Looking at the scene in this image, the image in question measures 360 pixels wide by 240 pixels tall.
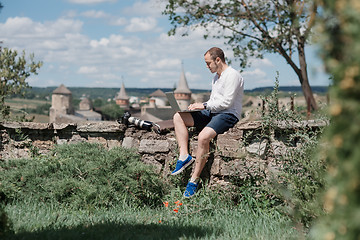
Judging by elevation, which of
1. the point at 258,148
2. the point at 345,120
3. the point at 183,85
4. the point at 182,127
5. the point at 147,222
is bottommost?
the point at 147,222

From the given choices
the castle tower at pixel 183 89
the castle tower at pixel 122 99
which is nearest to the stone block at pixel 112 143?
the castle tower at pixel 183 89

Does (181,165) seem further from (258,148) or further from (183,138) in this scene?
(258,148)

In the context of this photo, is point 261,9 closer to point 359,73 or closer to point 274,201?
point 274,201

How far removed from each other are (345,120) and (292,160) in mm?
3198

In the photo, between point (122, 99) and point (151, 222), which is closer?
point (151, 222)

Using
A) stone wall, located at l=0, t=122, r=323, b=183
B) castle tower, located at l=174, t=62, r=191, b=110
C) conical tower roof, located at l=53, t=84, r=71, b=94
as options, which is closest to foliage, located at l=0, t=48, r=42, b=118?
stone wall, located at l=0, t=122, r=323, b=183

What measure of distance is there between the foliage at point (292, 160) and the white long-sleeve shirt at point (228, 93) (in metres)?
0.36

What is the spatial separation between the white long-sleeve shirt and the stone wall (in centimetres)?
26

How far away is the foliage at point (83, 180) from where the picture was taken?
473 cm

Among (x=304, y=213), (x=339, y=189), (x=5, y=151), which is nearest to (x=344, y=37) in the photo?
(x=339, y=189)

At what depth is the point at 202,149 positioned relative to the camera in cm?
502

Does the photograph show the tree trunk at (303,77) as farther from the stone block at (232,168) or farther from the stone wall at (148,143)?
the stone block at (232,168)

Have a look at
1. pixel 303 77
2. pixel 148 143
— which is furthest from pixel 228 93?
pixel 303 77

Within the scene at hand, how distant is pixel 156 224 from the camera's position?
158 inches
